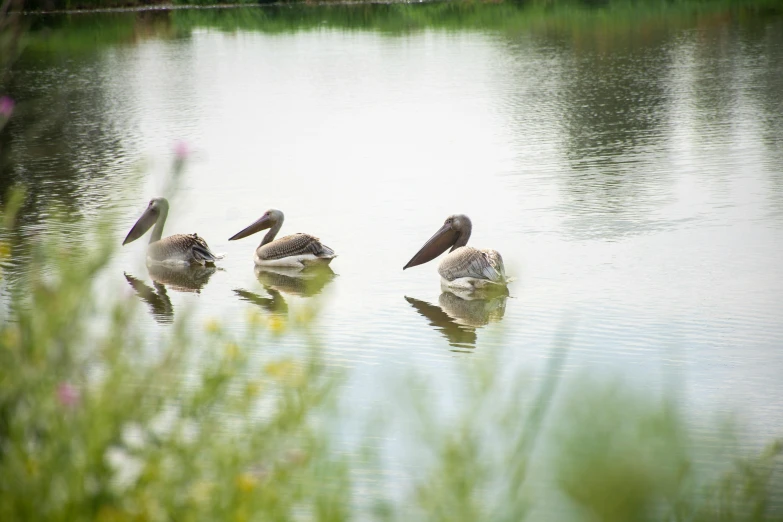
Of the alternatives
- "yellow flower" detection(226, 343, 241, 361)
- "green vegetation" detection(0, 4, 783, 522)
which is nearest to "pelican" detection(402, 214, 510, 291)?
"green vegetation" detection(0, 4, 783, 522)

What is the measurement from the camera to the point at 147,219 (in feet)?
30.0

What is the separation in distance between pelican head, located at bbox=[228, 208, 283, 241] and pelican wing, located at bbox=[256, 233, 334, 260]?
0.52 metres

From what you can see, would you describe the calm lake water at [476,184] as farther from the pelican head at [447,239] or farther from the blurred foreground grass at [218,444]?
the blurred foreground grass at [218,444]

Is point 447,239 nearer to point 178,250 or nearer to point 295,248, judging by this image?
point 295,248

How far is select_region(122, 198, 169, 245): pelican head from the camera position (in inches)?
358

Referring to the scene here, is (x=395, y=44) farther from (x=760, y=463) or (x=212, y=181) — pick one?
(x=760, y=463)

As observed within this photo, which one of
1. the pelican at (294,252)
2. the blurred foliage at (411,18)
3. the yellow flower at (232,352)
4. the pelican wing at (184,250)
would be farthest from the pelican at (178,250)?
the blurred foliage at (411,18)

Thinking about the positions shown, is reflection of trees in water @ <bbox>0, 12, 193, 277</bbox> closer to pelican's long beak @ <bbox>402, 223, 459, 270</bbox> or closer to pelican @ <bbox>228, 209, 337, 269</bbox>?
pelican @ <bbox>228, 209, 337, 269</bbox>

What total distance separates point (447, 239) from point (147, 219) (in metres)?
2.37

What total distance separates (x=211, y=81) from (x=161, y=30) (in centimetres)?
1196

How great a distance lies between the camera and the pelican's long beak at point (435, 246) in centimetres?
819

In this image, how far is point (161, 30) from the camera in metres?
31.7

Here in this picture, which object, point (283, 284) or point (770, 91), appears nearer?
point (283, 284)

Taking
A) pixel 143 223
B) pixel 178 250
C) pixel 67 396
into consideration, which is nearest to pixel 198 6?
pixel 143 223
